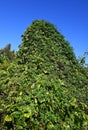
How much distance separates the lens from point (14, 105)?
700 cm

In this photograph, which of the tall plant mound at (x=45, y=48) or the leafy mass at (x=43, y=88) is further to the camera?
the tall plant mound at (x=45, y=48)

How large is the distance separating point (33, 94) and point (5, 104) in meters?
0.76

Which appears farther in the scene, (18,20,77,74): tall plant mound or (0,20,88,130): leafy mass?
(18,20,77,74): tall plant mound

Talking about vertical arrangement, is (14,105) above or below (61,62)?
below

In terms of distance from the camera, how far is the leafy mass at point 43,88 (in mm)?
6953

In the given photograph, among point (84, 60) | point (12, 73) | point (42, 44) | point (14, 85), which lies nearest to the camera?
point (14, 85)

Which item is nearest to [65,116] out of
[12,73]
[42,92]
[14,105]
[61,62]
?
[42,92]

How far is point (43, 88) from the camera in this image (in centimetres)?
757

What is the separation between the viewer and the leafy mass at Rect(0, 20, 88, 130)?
695 centimetres

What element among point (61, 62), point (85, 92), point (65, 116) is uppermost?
point (61, 62)

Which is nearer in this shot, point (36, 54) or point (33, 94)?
point (33, 94)

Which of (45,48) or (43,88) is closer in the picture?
(43,88)

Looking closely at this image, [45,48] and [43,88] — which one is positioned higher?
[45,48]

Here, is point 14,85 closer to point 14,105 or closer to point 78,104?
point 14,105
